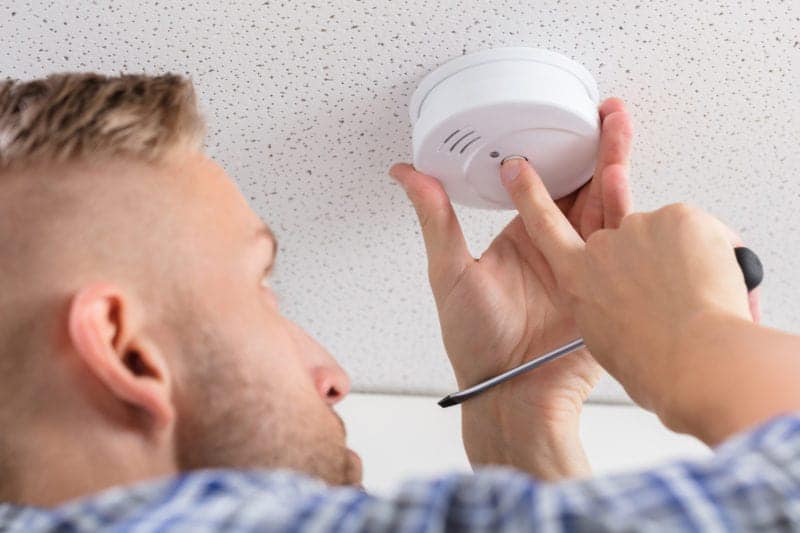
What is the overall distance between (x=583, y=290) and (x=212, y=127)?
1.26ft

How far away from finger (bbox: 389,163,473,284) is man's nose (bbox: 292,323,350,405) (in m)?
0.17

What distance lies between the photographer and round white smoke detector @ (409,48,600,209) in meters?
0.76

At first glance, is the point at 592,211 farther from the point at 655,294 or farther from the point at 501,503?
the point at 501,503

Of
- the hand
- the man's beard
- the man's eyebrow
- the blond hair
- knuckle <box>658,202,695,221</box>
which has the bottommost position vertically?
the hand

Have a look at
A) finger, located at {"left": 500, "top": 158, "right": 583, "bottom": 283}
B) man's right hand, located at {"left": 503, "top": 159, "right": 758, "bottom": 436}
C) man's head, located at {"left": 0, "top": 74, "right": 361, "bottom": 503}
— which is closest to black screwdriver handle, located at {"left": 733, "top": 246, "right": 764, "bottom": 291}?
man's right hand, located at {"left": 503, "top": 159, "right": 758, "bottom": 436}

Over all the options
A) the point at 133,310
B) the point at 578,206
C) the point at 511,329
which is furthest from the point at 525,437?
the point at 133,310

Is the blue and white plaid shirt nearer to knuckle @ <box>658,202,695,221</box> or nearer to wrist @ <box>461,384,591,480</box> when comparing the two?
knuckle @ <box>658,202,695,221</box>

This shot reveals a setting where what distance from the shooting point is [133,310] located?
65 centimetres

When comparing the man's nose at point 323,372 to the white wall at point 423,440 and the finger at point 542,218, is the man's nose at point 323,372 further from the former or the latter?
the white wall at point 423,440

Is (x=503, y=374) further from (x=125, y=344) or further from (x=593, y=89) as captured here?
(x=125, y=344)

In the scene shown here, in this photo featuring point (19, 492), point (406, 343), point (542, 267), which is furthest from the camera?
point (406, 343)

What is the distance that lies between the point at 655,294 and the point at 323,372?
0.97ft

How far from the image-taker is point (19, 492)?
62 centimetres

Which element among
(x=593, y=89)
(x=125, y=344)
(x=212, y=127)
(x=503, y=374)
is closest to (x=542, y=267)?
(x=503, y=374)
